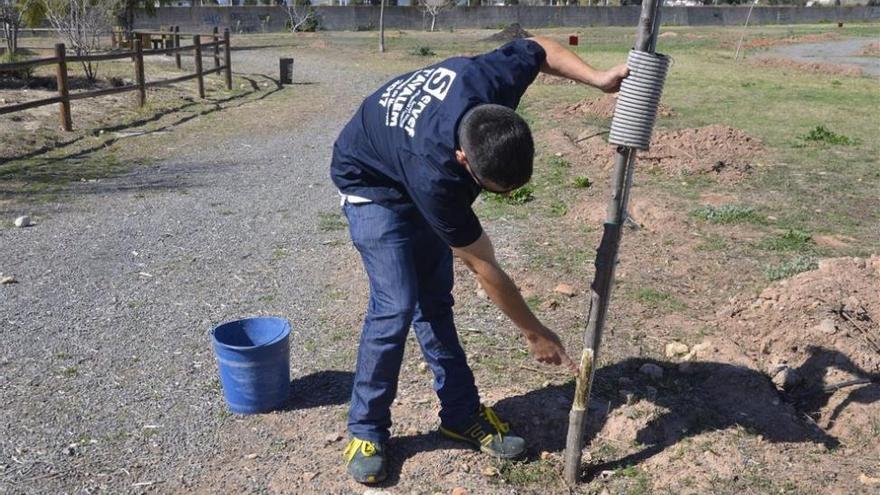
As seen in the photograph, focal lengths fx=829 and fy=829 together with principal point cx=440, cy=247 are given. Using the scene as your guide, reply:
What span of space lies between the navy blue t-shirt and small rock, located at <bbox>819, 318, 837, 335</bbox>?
234 centimetres

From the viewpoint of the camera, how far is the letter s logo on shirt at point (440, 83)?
9.55 feet

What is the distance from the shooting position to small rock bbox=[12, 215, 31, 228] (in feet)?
23.1

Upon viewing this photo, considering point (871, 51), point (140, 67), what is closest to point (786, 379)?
point (140, 67)

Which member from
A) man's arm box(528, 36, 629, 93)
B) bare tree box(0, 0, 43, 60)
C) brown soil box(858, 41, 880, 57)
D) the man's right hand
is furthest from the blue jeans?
brown soil box(858, 41, 880, 57)

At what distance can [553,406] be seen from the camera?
392 centimetres

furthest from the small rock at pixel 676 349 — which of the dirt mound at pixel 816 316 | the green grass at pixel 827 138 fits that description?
the green grass at pixel 827 138

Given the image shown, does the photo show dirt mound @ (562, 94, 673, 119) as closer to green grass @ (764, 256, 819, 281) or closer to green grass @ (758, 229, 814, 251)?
green grass @ (758, 229, 814, 251)

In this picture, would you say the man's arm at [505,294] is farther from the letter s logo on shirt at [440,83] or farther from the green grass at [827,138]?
the green grass at [827,138]

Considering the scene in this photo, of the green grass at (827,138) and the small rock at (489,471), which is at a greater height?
the green grass at (827,138)

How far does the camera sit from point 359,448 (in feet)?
11.2

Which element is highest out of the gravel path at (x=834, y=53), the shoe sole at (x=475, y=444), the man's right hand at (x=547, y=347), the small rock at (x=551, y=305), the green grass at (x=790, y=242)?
A: the gravel path at (x=834, y=53)

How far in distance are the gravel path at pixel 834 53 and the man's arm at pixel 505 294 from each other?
22233mm

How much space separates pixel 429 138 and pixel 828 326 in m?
2.74

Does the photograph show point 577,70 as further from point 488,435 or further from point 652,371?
point 652,371
